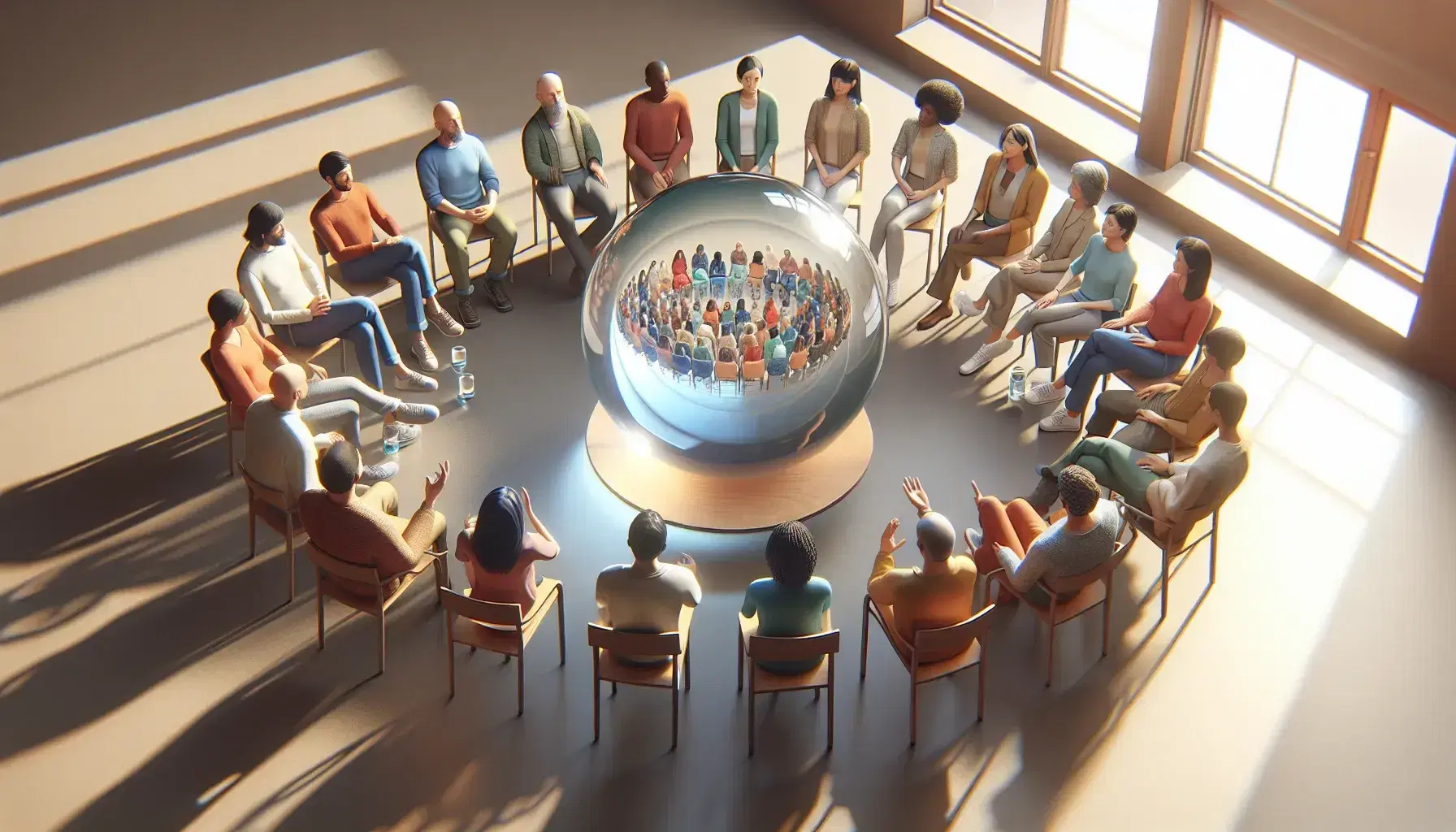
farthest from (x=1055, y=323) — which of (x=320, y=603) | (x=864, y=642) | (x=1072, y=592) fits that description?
(x=320, y=603)

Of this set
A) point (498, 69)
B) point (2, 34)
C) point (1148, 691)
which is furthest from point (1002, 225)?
point (2, 34)

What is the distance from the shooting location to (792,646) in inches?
276

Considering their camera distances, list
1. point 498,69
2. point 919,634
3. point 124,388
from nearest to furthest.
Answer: point 919,634
point 124,388
point 498,69

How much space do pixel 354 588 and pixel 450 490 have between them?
4.40 feet

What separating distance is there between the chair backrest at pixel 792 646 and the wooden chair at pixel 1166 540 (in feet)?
5.98

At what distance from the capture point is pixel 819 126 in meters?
10.3

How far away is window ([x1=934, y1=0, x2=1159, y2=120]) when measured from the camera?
1176 centimetres

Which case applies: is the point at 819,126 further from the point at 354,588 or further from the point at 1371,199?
the point at 354,588

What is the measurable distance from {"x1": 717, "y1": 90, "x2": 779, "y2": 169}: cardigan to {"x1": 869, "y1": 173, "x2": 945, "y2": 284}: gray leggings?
0.84 m

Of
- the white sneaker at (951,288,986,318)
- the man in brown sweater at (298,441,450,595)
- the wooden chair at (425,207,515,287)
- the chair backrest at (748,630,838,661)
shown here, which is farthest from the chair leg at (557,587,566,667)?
the white sneaker at (951,288,986,318)

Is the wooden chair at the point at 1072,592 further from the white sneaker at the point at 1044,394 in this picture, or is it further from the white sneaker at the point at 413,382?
the white sneaker at the point at 413,382

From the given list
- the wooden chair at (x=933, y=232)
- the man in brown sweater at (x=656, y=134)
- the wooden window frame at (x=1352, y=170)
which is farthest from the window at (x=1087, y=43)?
the man in brown sweater at (x=656, y=134)

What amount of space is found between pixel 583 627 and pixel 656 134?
3.69 meters

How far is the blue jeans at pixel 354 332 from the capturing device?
356 inches
